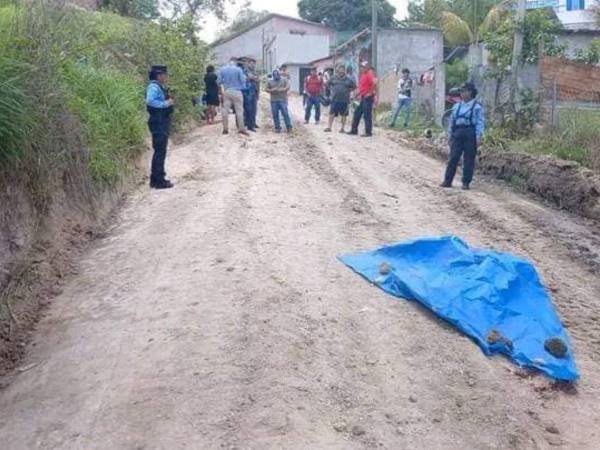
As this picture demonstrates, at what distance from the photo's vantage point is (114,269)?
282 inches

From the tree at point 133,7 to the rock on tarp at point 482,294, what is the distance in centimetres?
2174

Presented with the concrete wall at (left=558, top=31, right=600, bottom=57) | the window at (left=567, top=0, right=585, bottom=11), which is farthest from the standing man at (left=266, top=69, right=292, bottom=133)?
the window at (left=567, top=0, right=585, bottom=11)

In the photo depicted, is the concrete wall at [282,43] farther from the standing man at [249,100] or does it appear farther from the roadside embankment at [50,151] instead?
the roadside embankment at [50,151]

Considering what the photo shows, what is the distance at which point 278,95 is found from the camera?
16750 millimetres

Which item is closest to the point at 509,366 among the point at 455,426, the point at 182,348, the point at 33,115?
the point at 455,426

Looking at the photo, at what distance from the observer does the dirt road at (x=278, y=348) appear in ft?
14.2

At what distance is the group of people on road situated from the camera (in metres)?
10.2

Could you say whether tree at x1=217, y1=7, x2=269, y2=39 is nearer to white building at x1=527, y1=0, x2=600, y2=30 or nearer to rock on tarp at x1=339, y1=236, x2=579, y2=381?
white building at x1=527, y1=0, x2=600, y2=30

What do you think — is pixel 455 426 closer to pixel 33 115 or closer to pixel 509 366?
pixel 509 366

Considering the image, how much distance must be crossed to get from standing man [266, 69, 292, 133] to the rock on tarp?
10166mm

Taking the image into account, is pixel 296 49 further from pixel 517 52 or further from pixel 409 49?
pixel 517 52

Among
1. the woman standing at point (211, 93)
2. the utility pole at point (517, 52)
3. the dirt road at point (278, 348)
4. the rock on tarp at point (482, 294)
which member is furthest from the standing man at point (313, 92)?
the rock on tarp at point (482, 294)

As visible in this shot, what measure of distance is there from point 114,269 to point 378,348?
9.53ft

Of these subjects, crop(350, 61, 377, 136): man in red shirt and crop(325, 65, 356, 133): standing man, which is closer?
crop(350, 61, 377, 136): man in red shirt
